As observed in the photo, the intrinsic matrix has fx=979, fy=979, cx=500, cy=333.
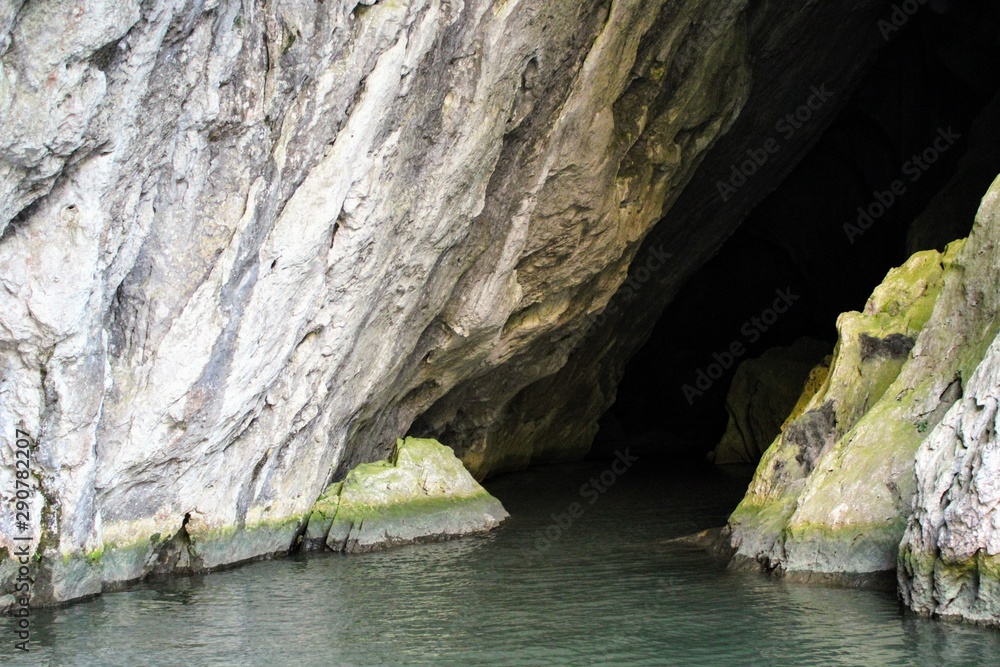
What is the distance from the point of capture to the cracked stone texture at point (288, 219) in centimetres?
1019

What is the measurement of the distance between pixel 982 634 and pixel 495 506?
1085 cm

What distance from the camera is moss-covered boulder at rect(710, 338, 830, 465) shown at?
31.3 meters

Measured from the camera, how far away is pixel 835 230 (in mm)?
35062

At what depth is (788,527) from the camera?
1315cm

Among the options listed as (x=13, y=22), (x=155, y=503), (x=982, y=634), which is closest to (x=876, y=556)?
(x=982, y=634)
